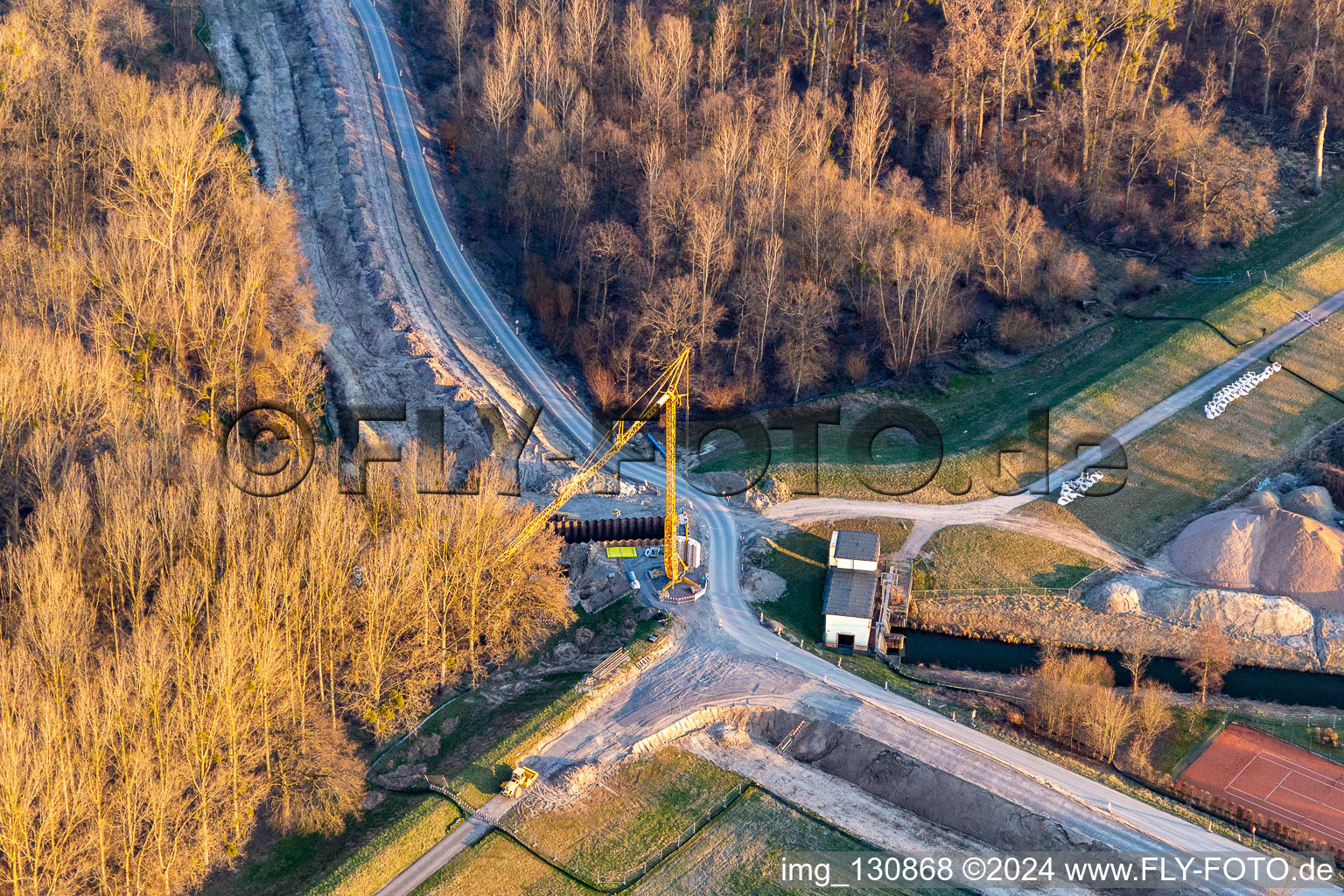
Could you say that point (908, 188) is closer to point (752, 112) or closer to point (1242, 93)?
point (752, 112)

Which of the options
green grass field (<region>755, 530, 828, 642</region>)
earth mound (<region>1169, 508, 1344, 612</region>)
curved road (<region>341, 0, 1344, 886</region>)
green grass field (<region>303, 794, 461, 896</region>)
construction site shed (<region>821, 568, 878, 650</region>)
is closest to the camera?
green grass field (<region>303, 794, 461, 896</region>)

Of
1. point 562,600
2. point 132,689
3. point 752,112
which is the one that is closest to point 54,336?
point 132,689

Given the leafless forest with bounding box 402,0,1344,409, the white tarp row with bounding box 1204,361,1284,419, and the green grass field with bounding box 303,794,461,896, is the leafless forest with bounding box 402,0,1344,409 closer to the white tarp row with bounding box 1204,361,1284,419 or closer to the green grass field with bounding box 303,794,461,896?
the white tarp row with bounding box 1204,361,1284,419

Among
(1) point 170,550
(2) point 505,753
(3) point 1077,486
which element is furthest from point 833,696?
(1) point 170,550

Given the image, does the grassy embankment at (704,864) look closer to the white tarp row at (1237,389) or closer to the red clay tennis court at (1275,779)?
the red clay tennis court at (1275,779)

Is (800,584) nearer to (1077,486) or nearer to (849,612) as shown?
(849,612)

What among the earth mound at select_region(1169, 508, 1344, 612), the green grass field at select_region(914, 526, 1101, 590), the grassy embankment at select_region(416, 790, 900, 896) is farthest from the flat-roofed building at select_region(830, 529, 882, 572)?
the earth mound at select_region(1169, 508, 1344, 612)

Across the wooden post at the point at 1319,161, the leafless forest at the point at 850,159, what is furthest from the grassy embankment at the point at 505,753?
the wooden post at the point at 1319,161
